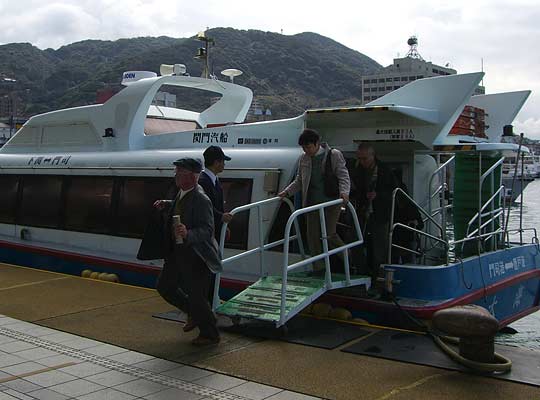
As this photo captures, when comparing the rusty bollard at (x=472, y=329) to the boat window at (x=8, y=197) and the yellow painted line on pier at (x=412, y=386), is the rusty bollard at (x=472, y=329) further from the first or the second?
the boat window at (x=8, y=197)

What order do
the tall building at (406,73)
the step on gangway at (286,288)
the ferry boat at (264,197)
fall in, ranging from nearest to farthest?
the step on gangway at (286,288) < the ferry boat at (264,197) < the tall building at (406,73)

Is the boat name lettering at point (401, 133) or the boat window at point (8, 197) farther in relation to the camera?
the boat window at point (8, 197)

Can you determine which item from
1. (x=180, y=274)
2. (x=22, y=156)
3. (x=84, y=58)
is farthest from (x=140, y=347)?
(x=84, y=58)

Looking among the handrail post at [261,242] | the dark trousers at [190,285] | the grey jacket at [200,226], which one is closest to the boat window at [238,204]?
the handrail post at [261,242]

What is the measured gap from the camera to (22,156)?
1083 centimetres

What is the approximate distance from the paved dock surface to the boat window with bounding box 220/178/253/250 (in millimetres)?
1638

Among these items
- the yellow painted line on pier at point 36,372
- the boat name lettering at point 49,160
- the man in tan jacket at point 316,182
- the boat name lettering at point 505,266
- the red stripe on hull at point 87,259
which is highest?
the boat name lettering at point 49,160

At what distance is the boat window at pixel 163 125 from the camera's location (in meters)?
9.93

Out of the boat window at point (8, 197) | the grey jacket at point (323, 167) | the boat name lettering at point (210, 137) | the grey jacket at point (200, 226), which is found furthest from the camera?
the boat window at point (8, 197)

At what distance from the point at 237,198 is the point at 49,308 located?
254 cm

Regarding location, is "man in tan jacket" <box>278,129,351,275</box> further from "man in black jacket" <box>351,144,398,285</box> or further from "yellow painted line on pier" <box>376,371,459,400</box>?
"yellow painted line on pier" <box>376,371,459,400</box>

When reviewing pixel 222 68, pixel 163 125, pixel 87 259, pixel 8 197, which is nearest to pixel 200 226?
pixel 87 259

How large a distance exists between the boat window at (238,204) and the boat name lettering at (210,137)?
981mm

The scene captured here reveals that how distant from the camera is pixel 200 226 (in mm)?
5133
